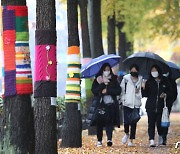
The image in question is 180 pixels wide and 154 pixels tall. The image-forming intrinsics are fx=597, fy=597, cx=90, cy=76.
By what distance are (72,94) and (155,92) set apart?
2.00 meters

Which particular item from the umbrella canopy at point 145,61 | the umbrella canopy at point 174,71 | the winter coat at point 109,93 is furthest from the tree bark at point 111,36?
the winter coat at point 109,93

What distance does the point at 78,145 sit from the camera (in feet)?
46.3

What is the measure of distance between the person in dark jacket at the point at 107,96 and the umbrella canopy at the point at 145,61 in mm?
2131

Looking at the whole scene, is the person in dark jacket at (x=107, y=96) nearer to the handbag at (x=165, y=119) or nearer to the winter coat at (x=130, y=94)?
the winter coat at (x=130, y=94)

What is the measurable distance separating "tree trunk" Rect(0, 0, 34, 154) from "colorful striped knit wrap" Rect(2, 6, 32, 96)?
0.11 m

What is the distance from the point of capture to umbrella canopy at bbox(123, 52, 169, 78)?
51.8ft

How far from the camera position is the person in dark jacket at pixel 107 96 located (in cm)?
1384

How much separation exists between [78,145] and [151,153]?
2054mm

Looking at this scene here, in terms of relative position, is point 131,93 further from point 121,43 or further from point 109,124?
point 121,43

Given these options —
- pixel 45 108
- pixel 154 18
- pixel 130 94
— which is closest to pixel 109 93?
pixel 130 94

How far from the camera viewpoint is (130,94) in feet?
46.8

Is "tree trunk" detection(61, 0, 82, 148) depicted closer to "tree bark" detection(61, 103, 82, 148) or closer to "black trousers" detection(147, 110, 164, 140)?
"tree bark" detection(61, 103, 82, 148)

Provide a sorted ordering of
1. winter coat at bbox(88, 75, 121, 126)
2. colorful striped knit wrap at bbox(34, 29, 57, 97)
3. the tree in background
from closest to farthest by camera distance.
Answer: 1. colorful striped knit wrap at bbox(34, 29, 57, 97)
2. winter coat at bbox(88, 75, 121, 126)
3. the tree in background

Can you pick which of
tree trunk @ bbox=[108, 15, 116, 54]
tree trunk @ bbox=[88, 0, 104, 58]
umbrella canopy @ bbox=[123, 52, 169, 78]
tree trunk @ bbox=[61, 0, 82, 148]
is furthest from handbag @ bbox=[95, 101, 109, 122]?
tree trunk @ bbox=[108, 15, 116, 54]
